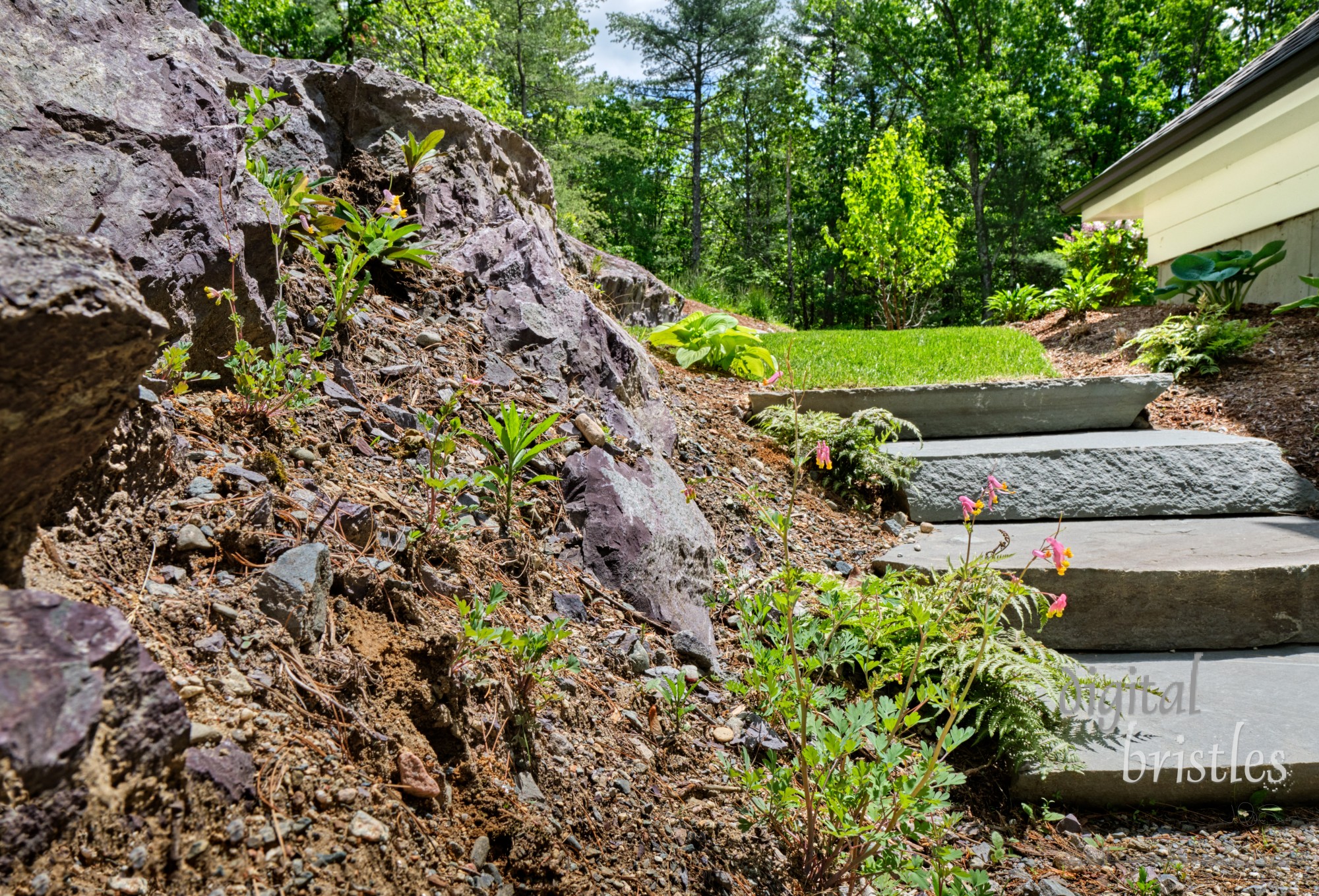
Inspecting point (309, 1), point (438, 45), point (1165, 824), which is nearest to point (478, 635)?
point (1165, 824)

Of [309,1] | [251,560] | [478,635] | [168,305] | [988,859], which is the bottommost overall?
[988,859]

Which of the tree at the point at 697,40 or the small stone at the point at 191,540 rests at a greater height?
the tree at the point at 697,40

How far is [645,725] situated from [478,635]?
70cm

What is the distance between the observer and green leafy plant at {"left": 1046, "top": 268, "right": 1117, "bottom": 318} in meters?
8.41

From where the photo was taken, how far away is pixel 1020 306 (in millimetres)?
9922

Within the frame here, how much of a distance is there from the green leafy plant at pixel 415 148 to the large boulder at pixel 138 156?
97 cm

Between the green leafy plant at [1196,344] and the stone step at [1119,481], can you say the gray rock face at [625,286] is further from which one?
the green leafy plant at [1196,344]

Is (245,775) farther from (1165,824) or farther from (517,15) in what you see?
(517,15)

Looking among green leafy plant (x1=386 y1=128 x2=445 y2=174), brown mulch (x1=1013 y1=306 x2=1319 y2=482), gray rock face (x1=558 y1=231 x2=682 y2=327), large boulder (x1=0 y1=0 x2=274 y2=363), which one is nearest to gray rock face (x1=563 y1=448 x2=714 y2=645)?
large boulder (x1=0 y1=0 x2=274 y2=363)

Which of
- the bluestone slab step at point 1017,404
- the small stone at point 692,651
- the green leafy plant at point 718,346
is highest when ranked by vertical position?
the green leafy plant at point 718,346

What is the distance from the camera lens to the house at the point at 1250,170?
6125 millimetres

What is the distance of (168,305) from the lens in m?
1.82

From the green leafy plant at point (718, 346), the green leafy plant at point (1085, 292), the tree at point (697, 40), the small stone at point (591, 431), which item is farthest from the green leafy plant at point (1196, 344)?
the tree at point (697, 40)

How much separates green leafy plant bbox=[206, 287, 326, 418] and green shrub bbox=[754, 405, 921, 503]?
7.93 ft
